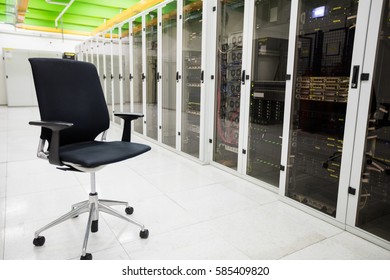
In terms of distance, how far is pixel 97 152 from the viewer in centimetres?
173

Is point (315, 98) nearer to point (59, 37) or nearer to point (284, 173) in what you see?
point (284, 173)

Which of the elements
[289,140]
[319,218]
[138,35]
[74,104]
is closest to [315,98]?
[289,140]

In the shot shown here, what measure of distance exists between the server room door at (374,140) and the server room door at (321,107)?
Answer: 8 cm

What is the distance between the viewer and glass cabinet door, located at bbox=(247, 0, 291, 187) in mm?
2690

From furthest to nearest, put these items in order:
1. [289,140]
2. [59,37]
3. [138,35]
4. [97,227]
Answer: [59,37] → [138,35] → [289,140] → [97,227]

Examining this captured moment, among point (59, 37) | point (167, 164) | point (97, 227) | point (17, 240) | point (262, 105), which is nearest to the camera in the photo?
point (17, 240)

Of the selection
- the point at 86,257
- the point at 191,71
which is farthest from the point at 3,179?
the point at 191,71

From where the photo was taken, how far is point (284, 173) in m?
2.39

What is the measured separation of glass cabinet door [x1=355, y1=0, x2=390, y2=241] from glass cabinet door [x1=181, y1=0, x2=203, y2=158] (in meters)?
2.06

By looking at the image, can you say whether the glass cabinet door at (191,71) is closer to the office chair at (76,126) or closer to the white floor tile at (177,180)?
the white floor tile at (177,180)

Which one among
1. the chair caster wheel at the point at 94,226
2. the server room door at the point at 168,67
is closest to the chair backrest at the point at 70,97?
the chair caster wheel at the point at 94,226

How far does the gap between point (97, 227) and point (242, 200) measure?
122cm

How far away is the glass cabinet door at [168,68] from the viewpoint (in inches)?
159

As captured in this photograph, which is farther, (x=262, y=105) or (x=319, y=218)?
(x=262, y=105)
